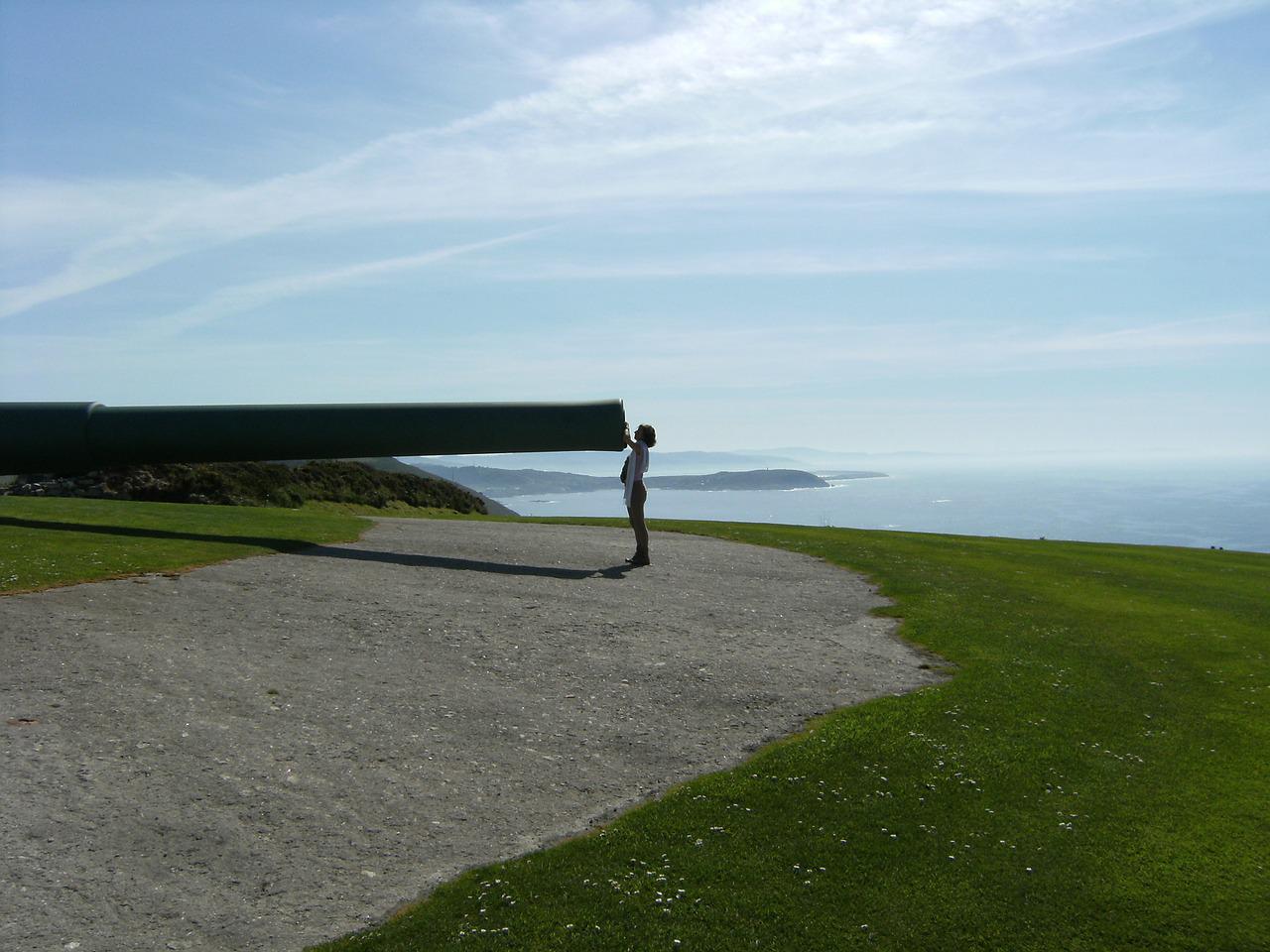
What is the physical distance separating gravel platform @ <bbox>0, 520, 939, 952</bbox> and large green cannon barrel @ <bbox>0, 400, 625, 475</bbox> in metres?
3.64

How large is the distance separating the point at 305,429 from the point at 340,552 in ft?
9.02

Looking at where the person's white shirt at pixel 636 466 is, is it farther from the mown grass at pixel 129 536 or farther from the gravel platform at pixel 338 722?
the mown grass at pixel 129 536

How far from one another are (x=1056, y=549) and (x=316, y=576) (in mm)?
20775

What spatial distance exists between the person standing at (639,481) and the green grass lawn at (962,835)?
6.11 metres

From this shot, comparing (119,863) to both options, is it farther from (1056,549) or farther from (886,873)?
(1056,549)

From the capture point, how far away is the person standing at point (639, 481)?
61.2 ft

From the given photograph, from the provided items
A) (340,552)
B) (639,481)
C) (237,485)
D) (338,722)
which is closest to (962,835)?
(338,722)

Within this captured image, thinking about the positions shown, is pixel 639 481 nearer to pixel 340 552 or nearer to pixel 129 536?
pixel 340 552

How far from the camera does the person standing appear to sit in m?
18.7

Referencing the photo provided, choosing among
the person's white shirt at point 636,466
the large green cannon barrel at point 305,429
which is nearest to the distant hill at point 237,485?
the large green cannon barrel at point 305,429

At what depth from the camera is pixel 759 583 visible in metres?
18.0

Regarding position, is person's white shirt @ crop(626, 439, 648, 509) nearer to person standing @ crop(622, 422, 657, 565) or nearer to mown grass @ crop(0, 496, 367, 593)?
person standing @ crop(622, 422, 657, 565)

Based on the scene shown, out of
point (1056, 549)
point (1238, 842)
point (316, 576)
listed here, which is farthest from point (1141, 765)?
point (1056, 549)

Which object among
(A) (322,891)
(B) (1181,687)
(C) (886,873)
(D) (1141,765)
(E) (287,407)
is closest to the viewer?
(A) (322,891)
